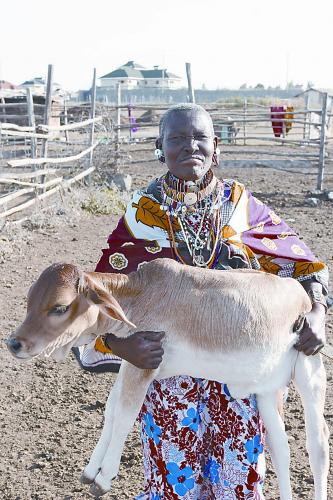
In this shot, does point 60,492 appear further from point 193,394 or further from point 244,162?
point 244,162

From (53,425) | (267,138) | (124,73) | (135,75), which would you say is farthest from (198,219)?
(135,75)

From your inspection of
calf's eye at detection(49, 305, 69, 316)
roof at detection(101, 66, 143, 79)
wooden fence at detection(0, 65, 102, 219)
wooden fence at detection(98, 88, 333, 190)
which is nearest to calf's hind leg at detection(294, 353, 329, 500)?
calf's eye at detection(49, 305, 69, 316)

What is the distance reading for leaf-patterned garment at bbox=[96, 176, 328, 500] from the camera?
2.33 m

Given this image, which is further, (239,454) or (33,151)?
(33,151)

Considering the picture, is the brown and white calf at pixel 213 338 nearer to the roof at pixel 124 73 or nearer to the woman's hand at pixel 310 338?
the woman's hand at pixel 310 338

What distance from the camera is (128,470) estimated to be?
3361 mm

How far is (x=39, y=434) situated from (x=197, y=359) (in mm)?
1979

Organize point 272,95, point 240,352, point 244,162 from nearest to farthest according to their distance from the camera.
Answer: point 240,352 < point 244,162 < point 272,95

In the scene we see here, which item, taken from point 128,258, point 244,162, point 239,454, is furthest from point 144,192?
point 244,162

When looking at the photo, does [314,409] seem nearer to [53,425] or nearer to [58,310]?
[58,310]

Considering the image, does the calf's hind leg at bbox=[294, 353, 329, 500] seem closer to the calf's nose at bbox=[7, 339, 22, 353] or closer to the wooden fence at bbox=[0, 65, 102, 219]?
the calf's nose at bbox=[7, 339, 22, 353]

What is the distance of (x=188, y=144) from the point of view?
2232 mm

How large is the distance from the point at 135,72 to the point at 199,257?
228 feet

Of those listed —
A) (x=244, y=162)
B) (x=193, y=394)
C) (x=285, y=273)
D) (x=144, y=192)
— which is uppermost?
(x=144, y=192)
